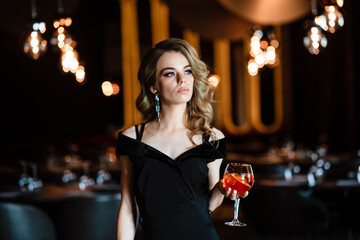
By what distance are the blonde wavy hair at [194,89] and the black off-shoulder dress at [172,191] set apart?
126mm

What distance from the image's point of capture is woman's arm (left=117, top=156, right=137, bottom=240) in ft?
6.54

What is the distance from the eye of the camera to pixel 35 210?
3537mm

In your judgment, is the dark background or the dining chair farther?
the dark background

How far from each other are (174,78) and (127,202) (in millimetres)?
544

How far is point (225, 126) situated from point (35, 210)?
8815mm

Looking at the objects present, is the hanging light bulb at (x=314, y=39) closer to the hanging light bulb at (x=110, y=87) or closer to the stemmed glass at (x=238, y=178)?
the stemmed glass at (x=238, y=178)

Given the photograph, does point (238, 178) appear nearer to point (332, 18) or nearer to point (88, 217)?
point (88, 217)

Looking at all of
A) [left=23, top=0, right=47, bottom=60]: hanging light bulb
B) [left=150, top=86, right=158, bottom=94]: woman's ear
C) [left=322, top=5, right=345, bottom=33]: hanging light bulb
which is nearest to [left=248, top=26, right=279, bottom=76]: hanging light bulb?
[left=322, top=5, right=345, bottom=33]: hanging light bulb

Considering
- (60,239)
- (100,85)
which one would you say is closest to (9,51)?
(100,85)

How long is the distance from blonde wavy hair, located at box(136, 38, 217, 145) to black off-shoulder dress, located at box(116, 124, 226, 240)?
13 centimetres

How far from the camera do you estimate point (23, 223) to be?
3467 mm

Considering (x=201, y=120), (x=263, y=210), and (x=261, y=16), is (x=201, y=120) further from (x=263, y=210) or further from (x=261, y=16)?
(x=261, y=16)

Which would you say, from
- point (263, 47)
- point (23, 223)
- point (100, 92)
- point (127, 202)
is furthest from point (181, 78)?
point (100, 92)

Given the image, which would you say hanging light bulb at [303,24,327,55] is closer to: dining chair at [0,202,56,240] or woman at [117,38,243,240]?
woman at [117,38,243,240]
